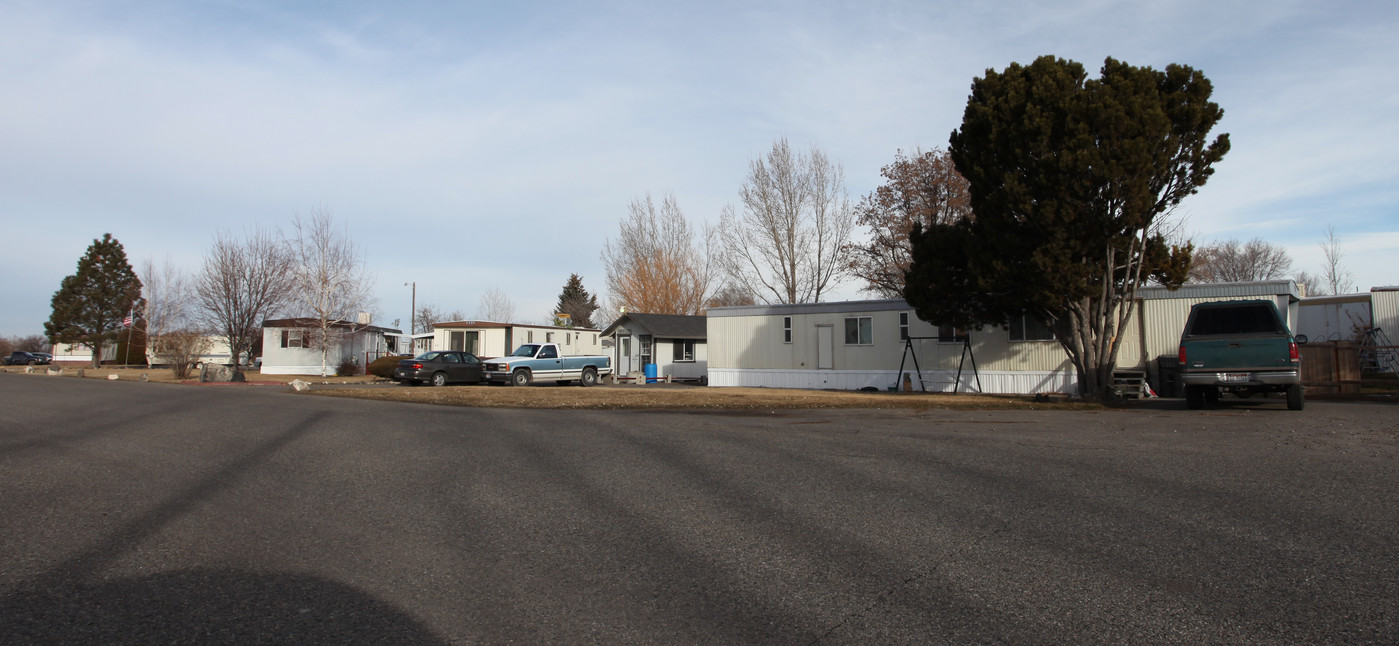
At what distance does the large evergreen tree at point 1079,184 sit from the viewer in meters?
17.2

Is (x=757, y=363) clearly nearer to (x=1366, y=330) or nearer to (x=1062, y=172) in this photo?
(x=1062, y=172)

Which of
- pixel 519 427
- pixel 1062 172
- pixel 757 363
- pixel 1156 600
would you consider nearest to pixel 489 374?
pixel 757 363

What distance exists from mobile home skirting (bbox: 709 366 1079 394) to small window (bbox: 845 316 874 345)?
1.02 metres

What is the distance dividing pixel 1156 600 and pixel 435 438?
8624 millimetres

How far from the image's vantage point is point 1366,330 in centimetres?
2753

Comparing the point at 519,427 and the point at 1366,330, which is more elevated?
the point at 1366,330

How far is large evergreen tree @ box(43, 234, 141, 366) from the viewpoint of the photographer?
2340 inches

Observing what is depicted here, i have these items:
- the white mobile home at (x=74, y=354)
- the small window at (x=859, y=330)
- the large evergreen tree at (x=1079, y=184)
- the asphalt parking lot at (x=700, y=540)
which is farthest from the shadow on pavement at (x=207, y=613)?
the white mobile home at (x=74, y=354)

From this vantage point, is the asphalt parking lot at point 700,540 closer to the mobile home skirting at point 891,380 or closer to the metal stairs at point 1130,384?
the metal stairs at point 1130,384

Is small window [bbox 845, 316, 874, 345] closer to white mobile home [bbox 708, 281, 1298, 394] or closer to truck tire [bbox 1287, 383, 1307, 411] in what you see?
white mobile home [bbox 708, 281, 1298, 394]

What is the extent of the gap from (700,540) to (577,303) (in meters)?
71.1

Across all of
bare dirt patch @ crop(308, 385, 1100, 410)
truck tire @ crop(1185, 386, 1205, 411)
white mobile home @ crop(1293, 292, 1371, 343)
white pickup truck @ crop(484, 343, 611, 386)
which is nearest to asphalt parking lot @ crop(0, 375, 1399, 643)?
truck tire @ crop(1185, 386, 1205, 411)

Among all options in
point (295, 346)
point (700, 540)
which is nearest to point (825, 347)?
point (700, 540)

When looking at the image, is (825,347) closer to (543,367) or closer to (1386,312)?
(543,367)
